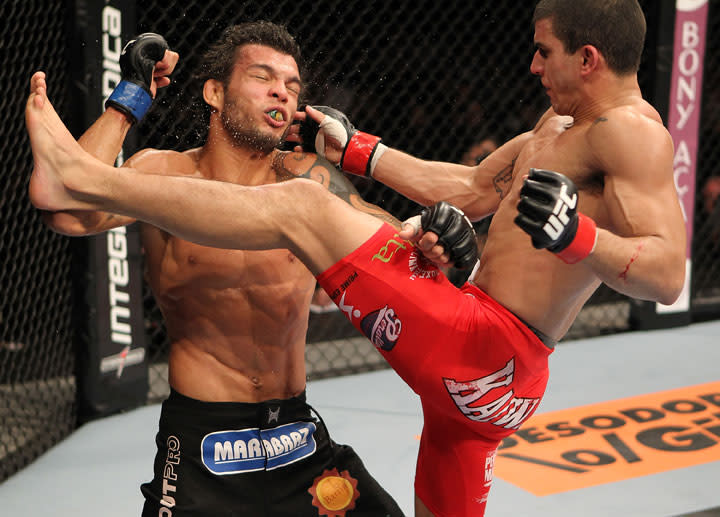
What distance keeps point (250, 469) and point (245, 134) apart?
2.32ft

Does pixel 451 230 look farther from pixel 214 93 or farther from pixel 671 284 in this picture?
pixel 214 93

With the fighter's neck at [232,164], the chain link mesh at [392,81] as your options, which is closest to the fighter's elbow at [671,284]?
the fighter's neck at [232,164]

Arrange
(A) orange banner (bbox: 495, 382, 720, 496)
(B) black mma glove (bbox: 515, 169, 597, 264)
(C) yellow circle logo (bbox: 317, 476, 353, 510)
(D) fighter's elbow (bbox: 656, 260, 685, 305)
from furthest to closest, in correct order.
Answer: (A) orange banner (bbox: 495, 382, 720, 496)
(C) yellow circle logo (bbox: 317, 476, 353, 510)
(D) fighter's elbow (bbox: 656, 260, 685, 305)
(B) black mma glove (bbox: 515, 169, 597, 264)

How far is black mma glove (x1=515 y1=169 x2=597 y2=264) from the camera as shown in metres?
1.23

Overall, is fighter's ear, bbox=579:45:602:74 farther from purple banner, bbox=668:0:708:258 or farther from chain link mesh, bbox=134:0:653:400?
purple banner, bbox=668:0:708:258

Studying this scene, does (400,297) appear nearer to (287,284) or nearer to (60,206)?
(287,284)

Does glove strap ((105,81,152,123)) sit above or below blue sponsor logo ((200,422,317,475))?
above

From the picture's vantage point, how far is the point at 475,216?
6.25 ft

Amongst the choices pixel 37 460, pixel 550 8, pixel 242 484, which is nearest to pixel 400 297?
pixel 242 484

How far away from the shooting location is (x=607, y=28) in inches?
56.2

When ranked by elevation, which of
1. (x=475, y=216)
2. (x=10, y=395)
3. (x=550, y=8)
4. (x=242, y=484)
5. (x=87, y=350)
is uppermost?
(x=550, y=8)

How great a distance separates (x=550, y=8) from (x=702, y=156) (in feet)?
13.7

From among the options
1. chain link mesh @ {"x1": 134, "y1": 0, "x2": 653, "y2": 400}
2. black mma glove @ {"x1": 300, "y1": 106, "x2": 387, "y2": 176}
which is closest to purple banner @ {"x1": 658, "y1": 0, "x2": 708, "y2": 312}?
chain link mesh @ {"x1": 134, "y1": 0, "x2": 653, "y2": 400}

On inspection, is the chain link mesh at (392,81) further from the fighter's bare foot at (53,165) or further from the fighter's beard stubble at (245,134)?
the fighter's bare foot at (53,165)
